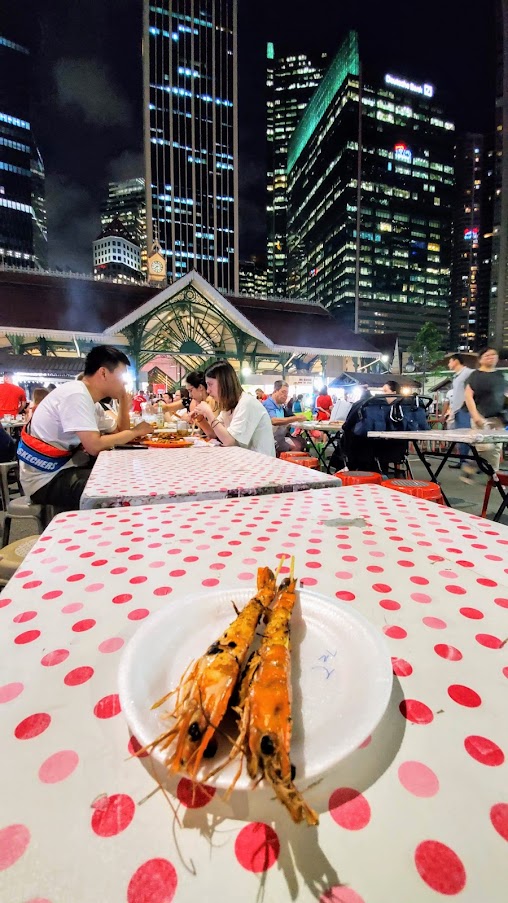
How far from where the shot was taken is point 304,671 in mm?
652

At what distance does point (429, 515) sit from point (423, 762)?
3.63 feet

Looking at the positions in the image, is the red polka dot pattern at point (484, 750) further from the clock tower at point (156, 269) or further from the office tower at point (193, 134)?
the office tower at point (193, 134)

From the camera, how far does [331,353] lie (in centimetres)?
1867

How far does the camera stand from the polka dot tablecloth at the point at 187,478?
177 cm

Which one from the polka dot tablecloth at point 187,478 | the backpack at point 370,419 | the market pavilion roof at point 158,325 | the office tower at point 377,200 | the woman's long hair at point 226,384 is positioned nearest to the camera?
the polka dot tablecloth at point 187,478

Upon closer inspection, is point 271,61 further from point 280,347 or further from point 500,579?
point 500,579

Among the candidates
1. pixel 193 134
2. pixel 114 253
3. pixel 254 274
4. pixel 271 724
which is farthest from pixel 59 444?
pixel 254 274

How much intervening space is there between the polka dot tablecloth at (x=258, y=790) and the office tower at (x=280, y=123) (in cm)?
11192

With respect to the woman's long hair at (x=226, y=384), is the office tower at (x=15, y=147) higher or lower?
higher

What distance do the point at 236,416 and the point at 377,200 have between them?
9925cm

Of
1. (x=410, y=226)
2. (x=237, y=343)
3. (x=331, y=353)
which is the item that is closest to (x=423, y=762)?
(x=237, y=343)

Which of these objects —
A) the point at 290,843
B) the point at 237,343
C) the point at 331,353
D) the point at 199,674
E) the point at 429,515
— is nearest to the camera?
the point at 290,843

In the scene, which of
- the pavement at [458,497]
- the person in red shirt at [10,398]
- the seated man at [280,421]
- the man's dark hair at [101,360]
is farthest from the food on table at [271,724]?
the person in red shirt at [10,398]

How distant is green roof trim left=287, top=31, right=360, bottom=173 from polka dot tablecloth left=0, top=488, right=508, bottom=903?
118 metres
